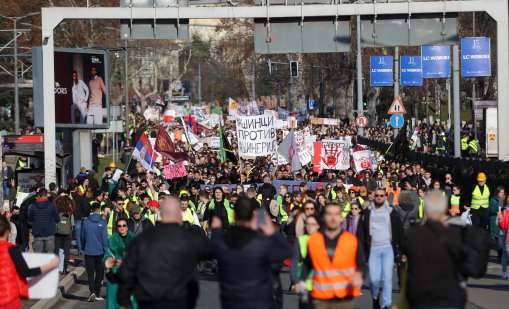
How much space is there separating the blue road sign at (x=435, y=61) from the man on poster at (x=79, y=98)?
34.5 ft

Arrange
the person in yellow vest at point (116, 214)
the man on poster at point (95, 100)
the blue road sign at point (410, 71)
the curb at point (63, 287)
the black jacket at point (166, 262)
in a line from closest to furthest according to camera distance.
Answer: the black jacket at point (166, 262)
the curb at point (63, 287)
the person in yellow vest at point (116, 214)
the man on poster at point (95, 100)
the blue road sign at point (410, 71)

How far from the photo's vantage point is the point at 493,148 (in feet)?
143

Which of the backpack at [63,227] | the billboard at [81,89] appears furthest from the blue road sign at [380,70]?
the backpack at [63,227]

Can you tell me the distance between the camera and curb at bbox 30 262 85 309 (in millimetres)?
17906

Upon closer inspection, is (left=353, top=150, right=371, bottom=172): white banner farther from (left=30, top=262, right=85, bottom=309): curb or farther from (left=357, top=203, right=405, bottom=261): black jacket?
(left=357, top=203, right=405, bottom=261): black jacket

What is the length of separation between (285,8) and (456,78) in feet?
37.3

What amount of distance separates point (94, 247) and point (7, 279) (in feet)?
27.4

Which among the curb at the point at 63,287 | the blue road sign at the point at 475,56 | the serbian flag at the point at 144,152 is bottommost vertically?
the curb at the point at 63,287

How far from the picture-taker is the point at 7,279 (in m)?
11.1

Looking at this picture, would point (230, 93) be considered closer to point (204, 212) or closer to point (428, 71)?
point (428, 71)

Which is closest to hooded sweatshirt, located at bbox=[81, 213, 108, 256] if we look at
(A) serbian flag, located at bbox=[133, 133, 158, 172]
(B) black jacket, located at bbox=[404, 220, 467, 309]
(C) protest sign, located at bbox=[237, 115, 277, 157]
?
(B) black jacket, located at bbox=[404, 220, 467, 309]

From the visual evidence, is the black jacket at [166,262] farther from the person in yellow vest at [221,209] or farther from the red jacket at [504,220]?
the person in yellow vest at [221,209]

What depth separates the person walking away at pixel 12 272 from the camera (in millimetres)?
11039

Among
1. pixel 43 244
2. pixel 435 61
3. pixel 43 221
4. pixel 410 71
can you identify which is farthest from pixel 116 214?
pixel 410 71
